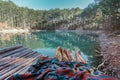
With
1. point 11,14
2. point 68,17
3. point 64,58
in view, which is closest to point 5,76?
point 64,58

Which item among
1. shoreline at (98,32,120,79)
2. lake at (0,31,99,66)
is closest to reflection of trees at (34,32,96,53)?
lake at (0,31,99,66)

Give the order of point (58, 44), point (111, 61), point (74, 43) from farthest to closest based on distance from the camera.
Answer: point (74, 43), point (58, 44), point (111, 61)

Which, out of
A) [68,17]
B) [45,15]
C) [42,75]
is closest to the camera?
[42,75]

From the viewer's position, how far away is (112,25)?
83.9ft

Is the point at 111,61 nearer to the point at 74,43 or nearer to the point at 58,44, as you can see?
the point at 58,44

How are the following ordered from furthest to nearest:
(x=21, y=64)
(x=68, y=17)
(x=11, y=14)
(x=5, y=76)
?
1. (x=68, y=17)
2. (x=11, y=14)
3. (x=21, y=64)
4. (x=5, y=76)

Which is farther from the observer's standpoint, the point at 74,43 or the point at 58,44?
the point at 74,43

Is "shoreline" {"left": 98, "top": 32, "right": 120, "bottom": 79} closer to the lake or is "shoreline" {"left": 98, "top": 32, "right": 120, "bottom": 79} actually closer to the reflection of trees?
the lake

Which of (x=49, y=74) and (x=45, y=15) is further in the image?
(x=45, y=15)

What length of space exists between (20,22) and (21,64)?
250 feet

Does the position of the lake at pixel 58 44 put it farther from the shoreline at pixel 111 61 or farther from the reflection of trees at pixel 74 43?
the shoreline at pixel 111 61

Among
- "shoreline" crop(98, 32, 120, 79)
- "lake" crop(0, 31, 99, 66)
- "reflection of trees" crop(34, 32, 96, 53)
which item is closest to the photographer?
"shoreline" crop(98, 32, 120, 79)

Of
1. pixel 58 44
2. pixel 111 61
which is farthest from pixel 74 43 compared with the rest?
pixel 111 61

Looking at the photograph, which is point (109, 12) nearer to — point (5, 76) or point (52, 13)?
point (5, 76)
